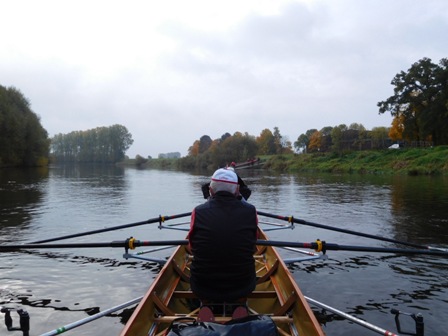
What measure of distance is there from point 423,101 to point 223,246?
2500 inches

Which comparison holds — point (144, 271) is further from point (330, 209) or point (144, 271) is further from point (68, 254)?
point (330, 209)

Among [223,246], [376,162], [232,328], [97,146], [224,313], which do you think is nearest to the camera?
[232,328]

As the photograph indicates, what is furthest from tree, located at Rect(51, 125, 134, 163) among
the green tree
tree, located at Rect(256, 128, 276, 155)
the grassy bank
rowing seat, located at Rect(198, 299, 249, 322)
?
rowing seat, located at Rect(198, 299, 249, 322)

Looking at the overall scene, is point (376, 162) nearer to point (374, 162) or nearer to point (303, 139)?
point (374, 162)

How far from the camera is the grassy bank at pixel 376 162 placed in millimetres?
44831

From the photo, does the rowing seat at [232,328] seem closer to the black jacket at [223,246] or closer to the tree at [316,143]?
the black jacket at [223,246]

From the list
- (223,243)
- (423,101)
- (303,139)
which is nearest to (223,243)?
(223,243)

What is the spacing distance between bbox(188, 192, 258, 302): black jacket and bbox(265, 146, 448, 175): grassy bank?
43.5 meters

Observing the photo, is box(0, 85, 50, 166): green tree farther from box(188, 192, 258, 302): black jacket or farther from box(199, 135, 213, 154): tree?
box(199, 135, 213, 154): tree

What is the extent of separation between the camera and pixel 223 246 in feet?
13.9

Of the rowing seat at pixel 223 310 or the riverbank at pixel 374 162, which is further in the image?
the riverbank at pixel 374 162

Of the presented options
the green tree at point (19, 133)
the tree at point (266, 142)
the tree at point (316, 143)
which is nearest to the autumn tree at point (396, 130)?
the tree at point (316, 143)

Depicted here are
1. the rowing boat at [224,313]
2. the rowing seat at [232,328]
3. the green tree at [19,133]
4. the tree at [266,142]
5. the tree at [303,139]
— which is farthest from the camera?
the tree at [303,139]

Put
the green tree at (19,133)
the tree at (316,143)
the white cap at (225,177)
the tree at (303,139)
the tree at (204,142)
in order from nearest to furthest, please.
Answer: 1. the white cap at (225,177)
2. the green tree at (19,133)
3. the tree at (316,143)
4. the tree at (303,139)
5. the tree at (204,142)
